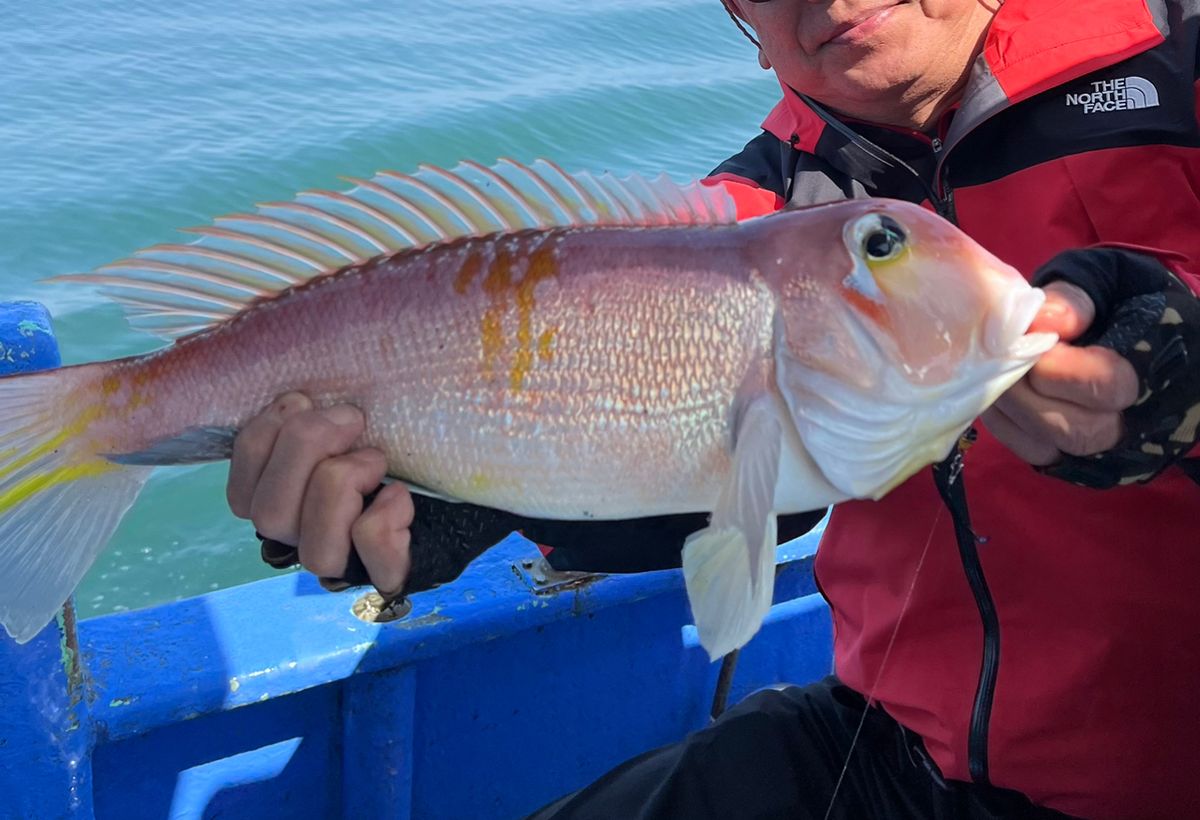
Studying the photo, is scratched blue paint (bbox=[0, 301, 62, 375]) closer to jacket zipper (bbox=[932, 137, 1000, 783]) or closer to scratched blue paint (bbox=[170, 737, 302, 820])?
scratched blue paint (bbox=[170, 737, 302, 820])

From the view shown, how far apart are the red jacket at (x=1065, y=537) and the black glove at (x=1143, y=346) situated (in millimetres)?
345

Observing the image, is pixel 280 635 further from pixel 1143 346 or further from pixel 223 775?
pixel 1143 346

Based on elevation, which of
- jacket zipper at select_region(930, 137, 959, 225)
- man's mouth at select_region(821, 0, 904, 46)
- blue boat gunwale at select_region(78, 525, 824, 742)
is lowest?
blue boat gunwale at select_region(78, 525, 824, 742)

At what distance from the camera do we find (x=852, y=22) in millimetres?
1707

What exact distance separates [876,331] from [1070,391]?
24cm

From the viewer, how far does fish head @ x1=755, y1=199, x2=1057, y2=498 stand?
119 cm

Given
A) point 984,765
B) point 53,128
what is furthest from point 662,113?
point 984,765

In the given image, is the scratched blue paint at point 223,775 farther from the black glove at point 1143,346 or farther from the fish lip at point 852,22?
the fish lip at point 852,22

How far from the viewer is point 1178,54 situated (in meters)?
1.62

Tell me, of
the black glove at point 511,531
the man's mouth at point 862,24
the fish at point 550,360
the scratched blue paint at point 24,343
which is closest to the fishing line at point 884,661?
the black glove at point 511,531

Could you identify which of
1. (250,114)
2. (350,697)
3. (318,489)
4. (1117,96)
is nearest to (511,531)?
(318,489)

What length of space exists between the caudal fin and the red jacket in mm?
1316

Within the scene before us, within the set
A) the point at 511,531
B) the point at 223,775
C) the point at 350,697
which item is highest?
the point at 511,531

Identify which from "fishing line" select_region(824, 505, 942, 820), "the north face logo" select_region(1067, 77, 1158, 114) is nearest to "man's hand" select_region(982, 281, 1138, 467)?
"fishing line" select_region(824, 505, 942, 820)
